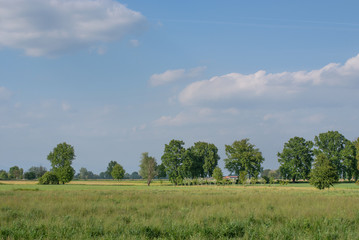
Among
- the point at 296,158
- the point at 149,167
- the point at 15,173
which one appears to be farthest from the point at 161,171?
the point at 15,173

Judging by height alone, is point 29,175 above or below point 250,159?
below

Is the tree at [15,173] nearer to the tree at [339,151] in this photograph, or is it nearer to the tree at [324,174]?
the tree at [339,151]

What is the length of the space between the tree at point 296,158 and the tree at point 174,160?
3252 cm

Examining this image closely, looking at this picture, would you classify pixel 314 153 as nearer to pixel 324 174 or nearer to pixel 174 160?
pixel 174 160

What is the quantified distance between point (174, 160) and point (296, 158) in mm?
39617

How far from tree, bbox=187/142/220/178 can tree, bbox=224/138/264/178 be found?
8.23m

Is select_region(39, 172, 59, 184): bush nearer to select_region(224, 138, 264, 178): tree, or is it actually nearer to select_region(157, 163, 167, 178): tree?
select_region(157, 163, 167, 178): tree

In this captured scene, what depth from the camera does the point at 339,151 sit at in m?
103

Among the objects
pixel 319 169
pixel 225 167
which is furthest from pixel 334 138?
pixel 319 169

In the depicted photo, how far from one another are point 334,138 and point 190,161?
155ft

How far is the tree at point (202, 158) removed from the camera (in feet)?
364

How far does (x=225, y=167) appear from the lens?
104625 mm

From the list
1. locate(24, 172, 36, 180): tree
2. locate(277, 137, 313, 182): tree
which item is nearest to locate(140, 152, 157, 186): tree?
locate(277, 137, 313, 182): tree

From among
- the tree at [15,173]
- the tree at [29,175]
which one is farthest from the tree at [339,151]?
the tree at [15,173]
